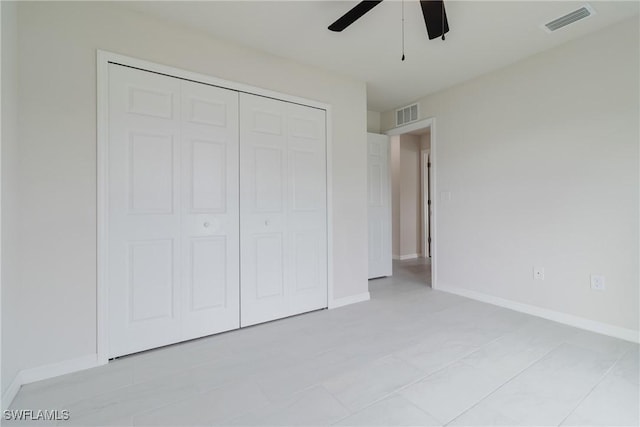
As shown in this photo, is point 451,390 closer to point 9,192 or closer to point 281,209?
point 281,209

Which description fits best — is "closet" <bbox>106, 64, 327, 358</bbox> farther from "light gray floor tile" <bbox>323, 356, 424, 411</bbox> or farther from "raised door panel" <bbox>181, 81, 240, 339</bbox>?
"light gray floor tile" <bbox>323, 356, 424, 411</bbox>

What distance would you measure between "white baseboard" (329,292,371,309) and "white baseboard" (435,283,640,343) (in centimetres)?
111

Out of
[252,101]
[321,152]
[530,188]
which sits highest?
[252,101]

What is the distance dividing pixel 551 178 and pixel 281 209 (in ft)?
8.31

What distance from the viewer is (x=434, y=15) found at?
5.54 ft

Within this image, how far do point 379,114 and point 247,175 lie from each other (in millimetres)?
2815

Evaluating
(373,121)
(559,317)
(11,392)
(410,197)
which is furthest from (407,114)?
(11,392)

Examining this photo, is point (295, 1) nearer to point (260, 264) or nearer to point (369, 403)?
point (260, 264)

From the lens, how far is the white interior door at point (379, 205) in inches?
164

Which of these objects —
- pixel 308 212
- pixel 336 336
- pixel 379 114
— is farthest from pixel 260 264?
pixel 379 114

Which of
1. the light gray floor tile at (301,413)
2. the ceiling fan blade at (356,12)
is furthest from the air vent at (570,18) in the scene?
the light gray floor tile at (301,413)

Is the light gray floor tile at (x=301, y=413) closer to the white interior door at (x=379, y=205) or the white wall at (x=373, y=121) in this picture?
the white interior door at (x=379, y=205)

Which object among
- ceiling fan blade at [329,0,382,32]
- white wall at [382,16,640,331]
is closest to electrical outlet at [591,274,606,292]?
white wall at [382,16,640,331]

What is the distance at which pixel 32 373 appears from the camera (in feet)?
5.74
